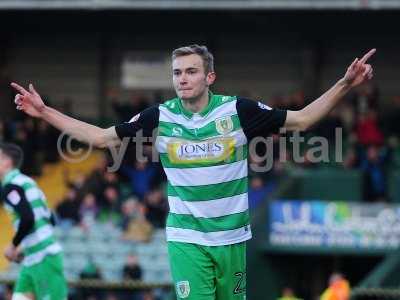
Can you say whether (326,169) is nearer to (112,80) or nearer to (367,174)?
(367,174)

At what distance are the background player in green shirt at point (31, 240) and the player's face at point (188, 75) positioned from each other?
128 inches

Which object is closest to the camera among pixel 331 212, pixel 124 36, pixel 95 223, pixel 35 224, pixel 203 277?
pixel 203 277

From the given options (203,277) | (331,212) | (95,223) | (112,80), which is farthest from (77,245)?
(203,277)

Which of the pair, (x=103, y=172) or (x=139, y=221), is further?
(x=103, y=172)

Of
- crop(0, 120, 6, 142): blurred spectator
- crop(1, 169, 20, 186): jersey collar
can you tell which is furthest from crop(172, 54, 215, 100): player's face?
crop(0, 120, 6, 142): blurred spectator

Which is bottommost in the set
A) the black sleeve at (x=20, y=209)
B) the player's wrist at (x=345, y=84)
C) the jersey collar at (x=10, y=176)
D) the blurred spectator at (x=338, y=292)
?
the blurred spectator at (x=338, y=292)

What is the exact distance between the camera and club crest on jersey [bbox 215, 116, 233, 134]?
6.41 metres

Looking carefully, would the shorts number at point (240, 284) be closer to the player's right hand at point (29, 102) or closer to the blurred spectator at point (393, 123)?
the player's right hand at point (29, 102)

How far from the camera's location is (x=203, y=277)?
6359 millimetres

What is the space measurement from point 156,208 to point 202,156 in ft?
35.6

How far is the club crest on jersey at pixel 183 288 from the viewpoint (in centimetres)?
636

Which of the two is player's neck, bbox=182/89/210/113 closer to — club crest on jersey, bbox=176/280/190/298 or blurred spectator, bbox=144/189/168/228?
club crest on jersey, bbox=176/280/190/298

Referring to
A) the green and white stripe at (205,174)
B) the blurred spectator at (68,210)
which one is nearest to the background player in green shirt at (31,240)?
the green and white stripe at (205,174)

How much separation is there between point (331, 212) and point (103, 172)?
416 cm
